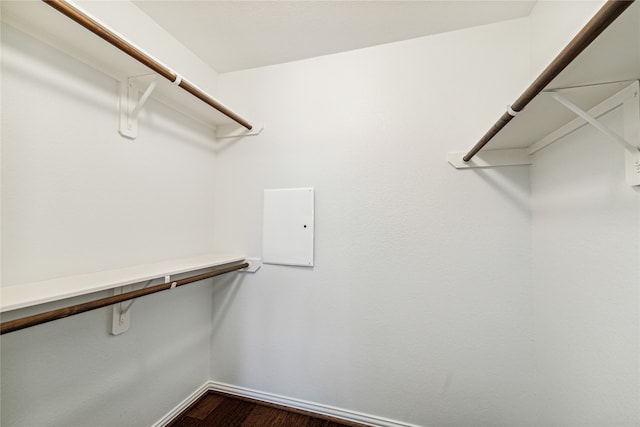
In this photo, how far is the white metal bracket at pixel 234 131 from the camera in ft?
5.50

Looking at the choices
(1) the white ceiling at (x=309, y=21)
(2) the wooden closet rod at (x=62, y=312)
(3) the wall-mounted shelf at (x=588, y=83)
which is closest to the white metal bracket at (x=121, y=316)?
(2) the wooden closet rod at (x=62, y=312)

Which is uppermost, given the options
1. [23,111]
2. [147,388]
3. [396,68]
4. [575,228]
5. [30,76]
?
[396,68]

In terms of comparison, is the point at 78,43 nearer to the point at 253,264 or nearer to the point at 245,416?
the point at 253,264

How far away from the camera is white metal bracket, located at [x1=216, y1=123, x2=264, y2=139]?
1.68 metres

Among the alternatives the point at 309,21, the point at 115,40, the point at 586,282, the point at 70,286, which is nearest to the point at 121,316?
the point at 70,286

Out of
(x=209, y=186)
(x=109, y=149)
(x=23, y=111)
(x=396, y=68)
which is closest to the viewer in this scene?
(x=23, y=111)

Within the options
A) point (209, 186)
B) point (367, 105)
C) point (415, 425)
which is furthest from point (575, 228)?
point (209, 186)

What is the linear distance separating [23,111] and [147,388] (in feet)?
4.54

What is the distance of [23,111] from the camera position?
865mm

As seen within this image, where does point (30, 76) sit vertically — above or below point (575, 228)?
above

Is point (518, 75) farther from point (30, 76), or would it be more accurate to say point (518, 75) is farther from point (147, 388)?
point (147, 388)

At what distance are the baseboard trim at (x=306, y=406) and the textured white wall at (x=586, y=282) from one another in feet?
2.64

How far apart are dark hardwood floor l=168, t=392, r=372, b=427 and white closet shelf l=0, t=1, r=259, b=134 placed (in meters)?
1.88

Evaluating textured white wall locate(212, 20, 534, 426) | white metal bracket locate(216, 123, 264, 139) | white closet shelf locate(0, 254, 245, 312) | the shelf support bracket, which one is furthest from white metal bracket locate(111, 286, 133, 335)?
the shelf support bracket
